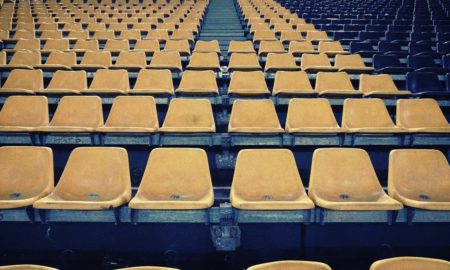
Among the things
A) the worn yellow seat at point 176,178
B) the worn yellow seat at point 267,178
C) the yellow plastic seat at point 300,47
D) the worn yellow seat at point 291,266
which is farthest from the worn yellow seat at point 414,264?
the yellow plastic seat at point 300,47

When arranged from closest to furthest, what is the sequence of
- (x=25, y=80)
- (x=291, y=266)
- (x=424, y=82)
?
(x=291, y=266)
(x=25, y=80)
(x=424, y=82)

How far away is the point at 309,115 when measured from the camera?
5.91 feet

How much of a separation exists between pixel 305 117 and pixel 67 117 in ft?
3.67

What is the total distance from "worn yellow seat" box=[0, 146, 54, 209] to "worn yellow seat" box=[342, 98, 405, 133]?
1263 mm

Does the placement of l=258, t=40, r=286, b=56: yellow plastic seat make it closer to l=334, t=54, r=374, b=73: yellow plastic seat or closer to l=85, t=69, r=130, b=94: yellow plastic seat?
l=334, t=54, r=374, b=73: yellow plastic seat

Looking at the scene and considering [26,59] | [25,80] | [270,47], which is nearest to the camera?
[25,80]

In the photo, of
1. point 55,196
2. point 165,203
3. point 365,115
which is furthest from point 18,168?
point 365,115

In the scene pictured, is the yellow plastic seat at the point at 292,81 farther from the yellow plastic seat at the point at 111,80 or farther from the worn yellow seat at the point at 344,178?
the yellow plastic seat at the point at 111,80

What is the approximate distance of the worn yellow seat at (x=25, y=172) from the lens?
1.35 metres

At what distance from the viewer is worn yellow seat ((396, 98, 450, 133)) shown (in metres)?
1.82

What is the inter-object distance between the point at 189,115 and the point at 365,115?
0.84 metres

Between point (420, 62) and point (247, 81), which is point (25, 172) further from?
point (420, 62)

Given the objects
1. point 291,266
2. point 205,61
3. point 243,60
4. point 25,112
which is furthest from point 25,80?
point 291,266

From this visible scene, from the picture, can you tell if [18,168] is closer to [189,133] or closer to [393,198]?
[189,133]
